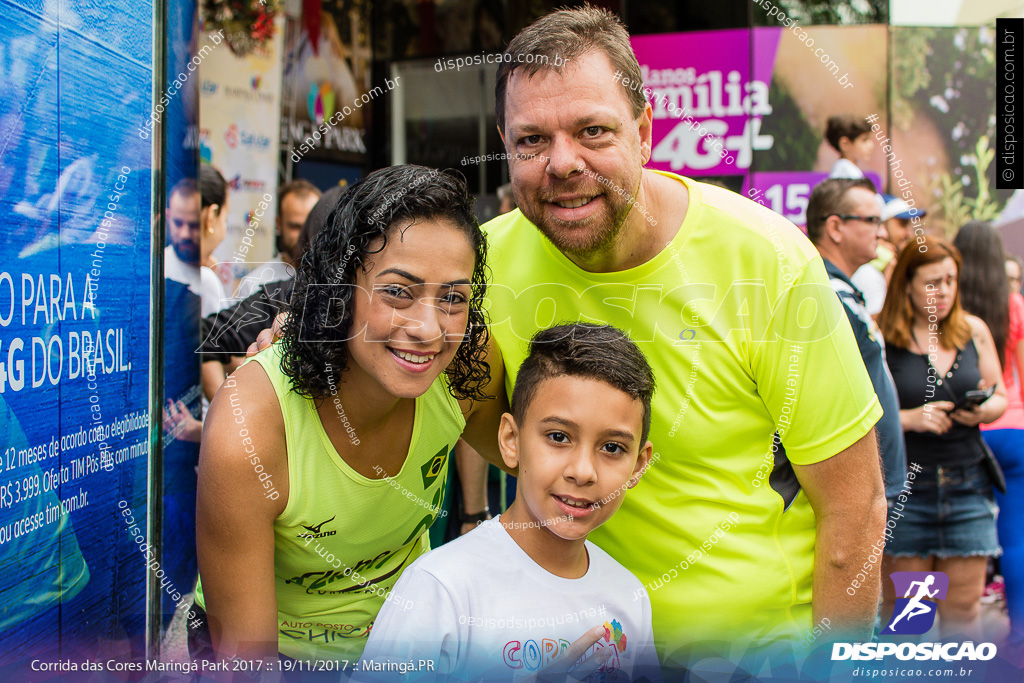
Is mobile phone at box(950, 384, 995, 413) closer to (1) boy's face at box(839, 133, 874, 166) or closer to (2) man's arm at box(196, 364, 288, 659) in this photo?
(1) boy's face at box(839, 133, 874, 166)

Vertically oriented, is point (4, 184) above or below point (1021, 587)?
above

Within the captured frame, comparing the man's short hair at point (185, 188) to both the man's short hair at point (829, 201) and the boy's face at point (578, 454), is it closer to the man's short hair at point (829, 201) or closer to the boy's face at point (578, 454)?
the boy's face at point (578, 454)

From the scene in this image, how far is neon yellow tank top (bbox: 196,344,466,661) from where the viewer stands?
154 centimetres

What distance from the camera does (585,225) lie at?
5.26 ft

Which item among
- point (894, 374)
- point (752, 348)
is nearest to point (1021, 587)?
point (894, 374)

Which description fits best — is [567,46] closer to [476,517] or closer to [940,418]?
[476,517]

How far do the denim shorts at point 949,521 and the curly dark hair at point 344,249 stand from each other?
248cm

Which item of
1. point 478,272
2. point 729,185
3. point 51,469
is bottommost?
point 51,469

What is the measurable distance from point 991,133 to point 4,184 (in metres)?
4.67

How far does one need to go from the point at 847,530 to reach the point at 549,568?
0.72m

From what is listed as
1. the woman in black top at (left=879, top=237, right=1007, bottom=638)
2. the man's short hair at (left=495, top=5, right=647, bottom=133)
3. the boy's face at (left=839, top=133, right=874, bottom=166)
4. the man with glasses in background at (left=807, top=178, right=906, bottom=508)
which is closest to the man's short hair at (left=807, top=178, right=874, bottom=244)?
the man with glasses in background at (left=807, top=178, right=906, bottom=508)

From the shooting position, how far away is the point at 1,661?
1514mm

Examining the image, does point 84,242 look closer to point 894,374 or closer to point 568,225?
point 568,225

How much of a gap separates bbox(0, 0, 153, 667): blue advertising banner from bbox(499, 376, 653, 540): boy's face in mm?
1048
